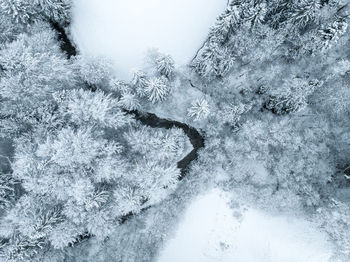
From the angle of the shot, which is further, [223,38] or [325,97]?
[325,97]

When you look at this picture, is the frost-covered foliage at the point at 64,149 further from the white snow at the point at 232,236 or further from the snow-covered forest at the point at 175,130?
the white snow at the point at 232,236

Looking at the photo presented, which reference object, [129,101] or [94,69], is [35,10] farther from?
[129,101]

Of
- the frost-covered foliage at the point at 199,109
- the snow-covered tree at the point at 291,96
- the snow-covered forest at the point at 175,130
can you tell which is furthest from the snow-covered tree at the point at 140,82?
the snow-covered tree at the point at 291,96

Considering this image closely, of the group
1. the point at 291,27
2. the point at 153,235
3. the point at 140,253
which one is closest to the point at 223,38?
the point at 291,27

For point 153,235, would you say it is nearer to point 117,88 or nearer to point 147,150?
point 147,150

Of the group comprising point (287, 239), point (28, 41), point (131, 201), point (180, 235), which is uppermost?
point (28, 41)

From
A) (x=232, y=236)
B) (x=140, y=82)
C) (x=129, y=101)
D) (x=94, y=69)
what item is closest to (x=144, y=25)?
(x=140, y=82)

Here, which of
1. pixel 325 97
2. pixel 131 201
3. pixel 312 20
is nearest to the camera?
pixel 131 201

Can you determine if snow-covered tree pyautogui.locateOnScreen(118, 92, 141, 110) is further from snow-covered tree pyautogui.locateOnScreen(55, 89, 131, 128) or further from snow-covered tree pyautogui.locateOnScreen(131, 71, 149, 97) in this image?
snow-covered tree pyautogui.locateOnScreen(131, 71, 149, 97)
